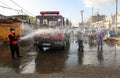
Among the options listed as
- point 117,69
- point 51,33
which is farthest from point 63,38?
point 117,69

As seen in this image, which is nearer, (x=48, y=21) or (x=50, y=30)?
(x=50, y=30)

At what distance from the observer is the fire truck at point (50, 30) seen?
18.5 metres

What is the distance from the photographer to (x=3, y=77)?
10414mm

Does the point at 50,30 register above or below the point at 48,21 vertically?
below

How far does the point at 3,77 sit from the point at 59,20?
30.2 ft

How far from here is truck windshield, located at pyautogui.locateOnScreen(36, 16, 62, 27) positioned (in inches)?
742

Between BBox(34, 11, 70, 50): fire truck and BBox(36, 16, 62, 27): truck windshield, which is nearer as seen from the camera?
BBox(34, 11, 70, 50): fire truck

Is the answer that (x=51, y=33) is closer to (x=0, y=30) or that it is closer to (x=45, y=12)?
(x=45, y=12)

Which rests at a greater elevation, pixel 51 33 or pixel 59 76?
pixel 51 33

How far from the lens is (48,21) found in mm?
19078

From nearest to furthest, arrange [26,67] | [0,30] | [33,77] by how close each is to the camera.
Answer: [33,77] → [26,67] → [0,30]

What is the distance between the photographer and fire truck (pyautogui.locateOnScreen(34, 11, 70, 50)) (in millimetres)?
18516

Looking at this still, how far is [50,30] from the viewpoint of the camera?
18.7m

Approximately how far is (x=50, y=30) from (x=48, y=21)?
2.66ft
